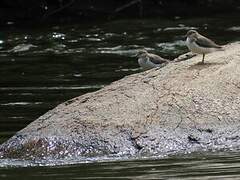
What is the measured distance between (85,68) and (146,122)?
10.0m

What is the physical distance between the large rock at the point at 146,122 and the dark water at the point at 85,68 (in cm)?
36

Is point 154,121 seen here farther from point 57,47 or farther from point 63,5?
point 63,5

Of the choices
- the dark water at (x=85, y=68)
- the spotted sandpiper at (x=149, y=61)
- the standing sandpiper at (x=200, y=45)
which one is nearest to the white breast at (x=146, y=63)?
the spotted sandpiper at (x=149, y=61)

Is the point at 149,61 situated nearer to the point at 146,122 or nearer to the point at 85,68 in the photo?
the point at 146,122

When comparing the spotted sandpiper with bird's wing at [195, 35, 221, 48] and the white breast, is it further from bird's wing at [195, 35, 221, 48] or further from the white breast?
bird's wing at [195, 35, 221, 48]

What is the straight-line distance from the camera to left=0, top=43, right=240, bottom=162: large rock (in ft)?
33.0

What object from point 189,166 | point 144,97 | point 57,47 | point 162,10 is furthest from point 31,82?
point 162,10

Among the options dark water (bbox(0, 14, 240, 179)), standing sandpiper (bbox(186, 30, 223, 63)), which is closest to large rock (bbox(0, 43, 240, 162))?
dark water (bbox(0, 14, 240, 179))

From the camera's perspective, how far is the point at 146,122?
405 inches

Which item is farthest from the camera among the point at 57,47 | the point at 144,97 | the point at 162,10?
the point at 162,10

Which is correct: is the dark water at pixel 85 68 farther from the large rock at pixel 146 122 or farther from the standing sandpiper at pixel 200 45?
the standing sandpiper at pixel 200 45

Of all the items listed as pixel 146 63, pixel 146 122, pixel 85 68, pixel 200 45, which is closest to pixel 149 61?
pixel 146 63

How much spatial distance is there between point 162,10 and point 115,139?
22.7 meters

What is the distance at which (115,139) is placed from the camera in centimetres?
1008
